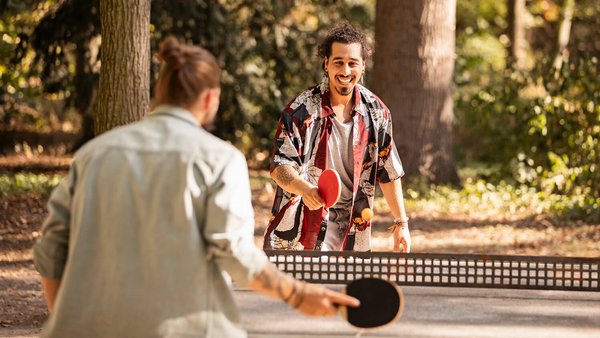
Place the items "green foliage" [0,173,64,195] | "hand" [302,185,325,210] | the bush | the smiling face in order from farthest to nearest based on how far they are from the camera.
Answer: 1. the bush
2. "green foliage" [0,173,64,195]
3. the smiling face
4. "hand" [302,185,325,210]

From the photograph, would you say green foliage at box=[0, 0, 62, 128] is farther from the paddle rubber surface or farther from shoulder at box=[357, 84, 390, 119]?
the paddle rubber surface

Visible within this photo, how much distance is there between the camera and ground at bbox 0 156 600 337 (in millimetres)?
9484

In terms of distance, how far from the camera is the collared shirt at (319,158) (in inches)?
214

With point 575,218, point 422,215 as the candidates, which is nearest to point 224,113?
point 422,215

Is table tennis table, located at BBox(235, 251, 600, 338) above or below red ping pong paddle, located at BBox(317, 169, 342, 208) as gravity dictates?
below

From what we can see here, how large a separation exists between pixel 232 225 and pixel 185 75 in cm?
45

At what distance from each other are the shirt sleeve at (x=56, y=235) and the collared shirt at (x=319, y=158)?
2250mm

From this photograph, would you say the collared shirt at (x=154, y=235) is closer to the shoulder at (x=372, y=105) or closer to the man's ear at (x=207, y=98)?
the man's ear at (x=207, y=98)

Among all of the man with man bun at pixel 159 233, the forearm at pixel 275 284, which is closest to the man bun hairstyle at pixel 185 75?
the man with man bun at pixel 159 233

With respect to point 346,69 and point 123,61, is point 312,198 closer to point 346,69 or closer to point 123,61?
point 346,69

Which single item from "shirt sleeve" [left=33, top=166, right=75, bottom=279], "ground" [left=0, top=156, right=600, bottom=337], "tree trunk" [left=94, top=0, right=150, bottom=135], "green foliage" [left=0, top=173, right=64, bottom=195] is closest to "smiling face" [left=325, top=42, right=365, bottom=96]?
"tree trunk" [left=94, top=0, right=150, bottom=135]

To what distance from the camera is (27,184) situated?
13.2m

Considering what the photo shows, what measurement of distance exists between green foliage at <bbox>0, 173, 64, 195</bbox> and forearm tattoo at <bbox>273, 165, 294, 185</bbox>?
7630mm

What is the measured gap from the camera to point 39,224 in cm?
1112
